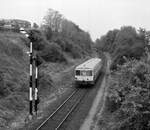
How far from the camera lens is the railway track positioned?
15.8 metres

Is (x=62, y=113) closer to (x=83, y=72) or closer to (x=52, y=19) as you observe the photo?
(x=83, y=72)

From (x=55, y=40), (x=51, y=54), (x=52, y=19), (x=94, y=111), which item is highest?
(x=52, y=19)

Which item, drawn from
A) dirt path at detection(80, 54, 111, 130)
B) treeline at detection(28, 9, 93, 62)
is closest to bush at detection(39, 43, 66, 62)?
treeline at detection(28, 9, 93, 62)

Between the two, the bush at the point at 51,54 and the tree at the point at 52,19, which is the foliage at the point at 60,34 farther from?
the bush at the point at 51,54

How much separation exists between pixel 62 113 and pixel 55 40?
41570mm

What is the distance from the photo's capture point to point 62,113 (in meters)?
19.0

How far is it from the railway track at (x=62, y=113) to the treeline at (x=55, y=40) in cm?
630

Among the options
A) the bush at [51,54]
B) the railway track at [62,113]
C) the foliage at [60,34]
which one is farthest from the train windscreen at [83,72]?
the foliage at [60,34]

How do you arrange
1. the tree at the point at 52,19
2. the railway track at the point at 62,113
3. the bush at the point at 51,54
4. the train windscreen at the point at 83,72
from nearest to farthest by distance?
the railway track at the point at 62,113 < the train windscreen at the point at 83,72 < the bush at the point at 51,54 < the tree at the point at 52,19

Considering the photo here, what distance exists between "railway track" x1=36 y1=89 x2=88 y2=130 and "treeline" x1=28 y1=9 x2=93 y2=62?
6.30 meters

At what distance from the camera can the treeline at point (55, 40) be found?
156 feet

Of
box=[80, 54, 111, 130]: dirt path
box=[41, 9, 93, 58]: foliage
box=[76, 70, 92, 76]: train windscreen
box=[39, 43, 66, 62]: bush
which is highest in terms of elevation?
box=[41, 9, 93, 58]: foliage

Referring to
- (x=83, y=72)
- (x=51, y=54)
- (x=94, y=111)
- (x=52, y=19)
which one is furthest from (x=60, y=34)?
(x=94, y=111)

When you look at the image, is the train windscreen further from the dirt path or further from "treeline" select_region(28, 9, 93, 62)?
"treeline" select_region(28, 9, 93, 62)
